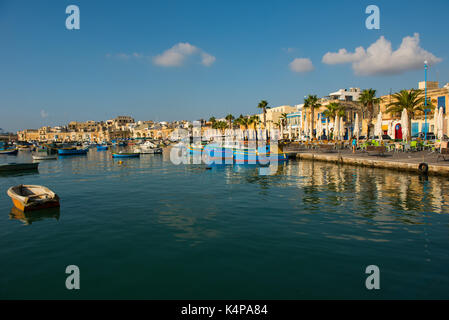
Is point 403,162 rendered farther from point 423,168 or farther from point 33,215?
point 33,215

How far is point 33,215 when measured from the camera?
14.5 metres

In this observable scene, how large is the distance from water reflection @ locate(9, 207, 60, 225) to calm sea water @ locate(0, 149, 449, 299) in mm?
284

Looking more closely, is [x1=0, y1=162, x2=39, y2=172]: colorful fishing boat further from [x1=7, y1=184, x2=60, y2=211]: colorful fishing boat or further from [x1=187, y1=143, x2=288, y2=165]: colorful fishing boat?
[x1=7, y1=184, x2=60, y2=211]: colorful fishing boat

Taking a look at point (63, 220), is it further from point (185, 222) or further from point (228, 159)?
point (228, 159)

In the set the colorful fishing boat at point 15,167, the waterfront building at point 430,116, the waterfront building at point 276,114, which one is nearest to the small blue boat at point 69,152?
the colorful fishing boat at point 15,167

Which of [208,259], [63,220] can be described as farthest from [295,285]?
[63,220]

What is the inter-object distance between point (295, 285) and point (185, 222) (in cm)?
656

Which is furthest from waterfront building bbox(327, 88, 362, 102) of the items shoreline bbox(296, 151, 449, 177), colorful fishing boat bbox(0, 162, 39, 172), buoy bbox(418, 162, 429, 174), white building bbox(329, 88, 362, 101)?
colorful fishing boat bbox(0, 162, 39, 172)

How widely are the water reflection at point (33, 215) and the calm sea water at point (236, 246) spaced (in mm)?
284

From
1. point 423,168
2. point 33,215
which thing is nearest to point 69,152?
point 33,215

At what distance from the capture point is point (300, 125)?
270ft

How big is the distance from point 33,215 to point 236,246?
458 inches

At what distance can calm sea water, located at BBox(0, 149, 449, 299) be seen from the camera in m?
7.11
